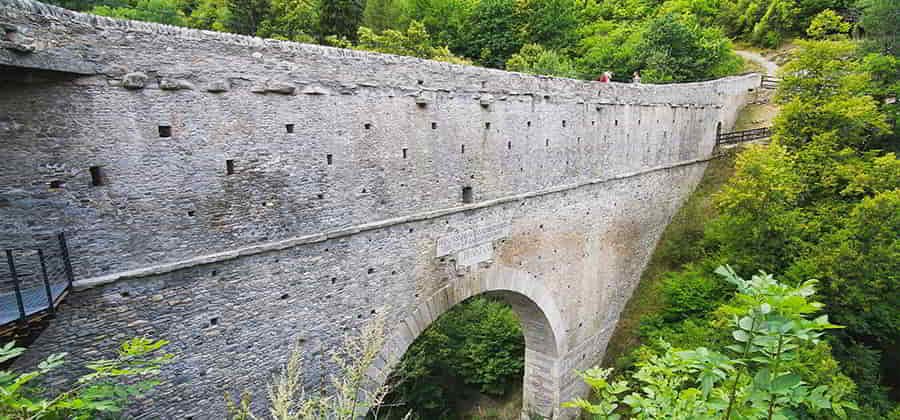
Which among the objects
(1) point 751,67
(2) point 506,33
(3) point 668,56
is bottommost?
(1) point 751,67

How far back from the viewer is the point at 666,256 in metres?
15.8

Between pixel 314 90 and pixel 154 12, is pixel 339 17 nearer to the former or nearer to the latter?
pixel 154 12

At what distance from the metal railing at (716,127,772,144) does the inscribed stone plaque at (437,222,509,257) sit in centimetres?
1300

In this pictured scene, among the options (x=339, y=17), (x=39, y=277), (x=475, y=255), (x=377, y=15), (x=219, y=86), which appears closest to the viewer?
(x=39, y=277)

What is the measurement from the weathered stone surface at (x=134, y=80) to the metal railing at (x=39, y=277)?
1761 mm

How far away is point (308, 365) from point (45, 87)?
4.76 metres

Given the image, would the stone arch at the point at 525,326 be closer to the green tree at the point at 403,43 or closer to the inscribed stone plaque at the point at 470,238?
the inscribed stone plaque at the point at 470,238

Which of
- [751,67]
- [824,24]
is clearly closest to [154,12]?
[824,24]

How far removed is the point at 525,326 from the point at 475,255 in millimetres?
4116

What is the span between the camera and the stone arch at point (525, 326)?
27.4 ft

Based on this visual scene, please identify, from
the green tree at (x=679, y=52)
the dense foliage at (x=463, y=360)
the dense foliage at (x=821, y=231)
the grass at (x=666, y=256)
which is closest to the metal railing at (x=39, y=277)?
the dense foliage at (x=821, y=231)

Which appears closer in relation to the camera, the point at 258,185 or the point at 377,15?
the point at 258,185

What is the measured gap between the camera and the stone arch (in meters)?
8.35

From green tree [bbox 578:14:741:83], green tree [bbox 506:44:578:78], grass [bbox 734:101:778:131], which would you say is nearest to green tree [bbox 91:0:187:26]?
green tree [bbox 506:44:578:78]
